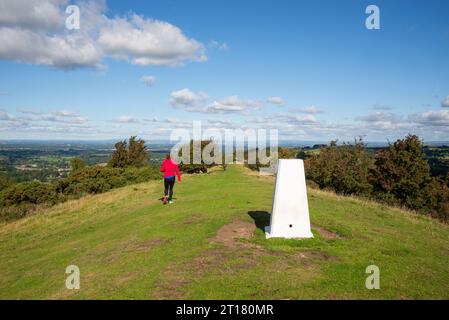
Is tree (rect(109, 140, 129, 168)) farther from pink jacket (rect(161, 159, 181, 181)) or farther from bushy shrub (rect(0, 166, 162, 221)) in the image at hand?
pink jacket (rect(161, 159, 181, 181))

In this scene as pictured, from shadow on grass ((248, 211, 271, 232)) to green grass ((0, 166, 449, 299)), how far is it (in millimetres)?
64

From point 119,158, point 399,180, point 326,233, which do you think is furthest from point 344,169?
point 119,158

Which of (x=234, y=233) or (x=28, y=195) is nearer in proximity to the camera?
(x=234, y=233)

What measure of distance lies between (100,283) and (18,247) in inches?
417

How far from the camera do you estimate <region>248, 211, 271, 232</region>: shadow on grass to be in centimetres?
1315

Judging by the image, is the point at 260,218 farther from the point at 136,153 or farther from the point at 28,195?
the point at 136,153

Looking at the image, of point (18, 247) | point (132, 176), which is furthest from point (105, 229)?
point (132, 176)

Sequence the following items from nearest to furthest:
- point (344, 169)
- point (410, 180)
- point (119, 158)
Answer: point (410, 180)
point (344, 169)
point (119, 158)

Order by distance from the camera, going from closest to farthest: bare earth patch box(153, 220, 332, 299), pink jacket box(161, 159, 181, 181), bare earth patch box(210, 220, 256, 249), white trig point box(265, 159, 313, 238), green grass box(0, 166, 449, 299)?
green grass box(0, 166, 449, 299) → bare earth patch box(153, 220, 332, 299) → bare earth patch box(210, 220, 256, 249) → white trig point box(265, 159, 313, 238) → pink jacket box(161, 159, 181, 181)

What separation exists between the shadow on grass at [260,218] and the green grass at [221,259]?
0.06 meters

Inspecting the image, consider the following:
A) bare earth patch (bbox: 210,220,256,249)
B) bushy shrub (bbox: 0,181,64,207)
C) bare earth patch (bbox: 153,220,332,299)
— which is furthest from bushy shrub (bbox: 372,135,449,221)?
bushy shrub (bbox: 0,181,64,207)

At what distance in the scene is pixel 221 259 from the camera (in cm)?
941

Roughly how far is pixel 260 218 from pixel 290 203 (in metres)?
3.00
